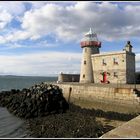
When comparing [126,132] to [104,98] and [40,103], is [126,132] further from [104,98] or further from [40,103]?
[40,103]

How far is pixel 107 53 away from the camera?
68.6 ft

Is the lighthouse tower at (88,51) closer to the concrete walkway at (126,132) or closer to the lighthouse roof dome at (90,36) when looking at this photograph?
the lighthouse roof dome at (90,36)

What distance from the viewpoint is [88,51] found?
23578 mm

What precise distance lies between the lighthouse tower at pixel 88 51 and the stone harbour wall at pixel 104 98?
14.2 feet

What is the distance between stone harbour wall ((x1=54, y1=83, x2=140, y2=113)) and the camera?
14922mm

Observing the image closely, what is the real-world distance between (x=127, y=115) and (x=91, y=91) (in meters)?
3.60

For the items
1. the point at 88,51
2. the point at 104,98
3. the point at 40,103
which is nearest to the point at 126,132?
the point at 104,98

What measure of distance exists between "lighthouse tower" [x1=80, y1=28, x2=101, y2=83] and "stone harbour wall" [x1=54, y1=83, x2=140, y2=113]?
4336mm

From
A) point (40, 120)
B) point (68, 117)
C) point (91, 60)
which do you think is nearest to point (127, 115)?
point (68, 117)

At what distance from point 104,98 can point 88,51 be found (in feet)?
26.1

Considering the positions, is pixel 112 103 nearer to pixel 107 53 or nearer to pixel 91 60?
pixel 107 53

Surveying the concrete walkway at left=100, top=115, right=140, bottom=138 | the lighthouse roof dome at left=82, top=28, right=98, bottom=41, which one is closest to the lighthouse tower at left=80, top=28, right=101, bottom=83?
the lighthouse roof dome at left=82, top=28, right=98, bottom=41

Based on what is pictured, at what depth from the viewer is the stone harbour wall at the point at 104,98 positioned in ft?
49.0

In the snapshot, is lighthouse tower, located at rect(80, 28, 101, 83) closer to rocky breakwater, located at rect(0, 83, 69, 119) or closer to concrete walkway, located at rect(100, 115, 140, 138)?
rocky breakwater, located at rect(0, 83, 69, 119)
